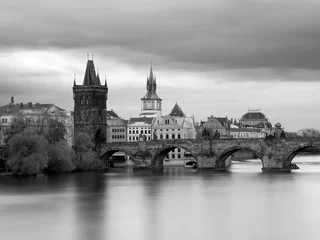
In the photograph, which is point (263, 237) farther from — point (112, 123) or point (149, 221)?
point (112, 123)

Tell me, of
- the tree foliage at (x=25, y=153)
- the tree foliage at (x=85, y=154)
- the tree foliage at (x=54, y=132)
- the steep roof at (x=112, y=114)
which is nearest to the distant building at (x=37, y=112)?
the tree foliage at (x=85, y=154)

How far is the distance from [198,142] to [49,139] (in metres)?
18.9

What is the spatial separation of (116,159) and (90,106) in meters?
18.6

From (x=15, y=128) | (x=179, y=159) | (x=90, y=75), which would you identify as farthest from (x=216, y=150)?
(x=15, y=128)

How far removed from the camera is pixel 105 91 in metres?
107

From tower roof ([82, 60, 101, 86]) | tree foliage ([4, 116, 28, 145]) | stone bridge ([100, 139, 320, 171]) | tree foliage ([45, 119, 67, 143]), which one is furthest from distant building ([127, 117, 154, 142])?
tree foliage ([4, 116, 28, 145])

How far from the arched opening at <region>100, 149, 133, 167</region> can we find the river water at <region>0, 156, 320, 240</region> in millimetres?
25540

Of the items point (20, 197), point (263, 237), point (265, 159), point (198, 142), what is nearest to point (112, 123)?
point (198, 142)

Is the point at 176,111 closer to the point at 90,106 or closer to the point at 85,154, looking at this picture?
the point at 90,106

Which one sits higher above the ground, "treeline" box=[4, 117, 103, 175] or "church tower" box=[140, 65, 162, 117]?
"church tower" box=[140, 65, 162, 117]

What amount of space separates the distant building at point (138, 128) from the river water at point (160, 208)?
5118 cm

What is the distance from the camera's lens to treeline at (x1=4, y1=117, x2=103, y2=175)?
77375mm

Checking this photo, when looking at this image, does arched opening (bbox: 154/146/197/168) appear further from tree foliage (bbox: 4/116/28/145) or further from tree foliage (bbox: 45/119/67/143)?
tree foliage (bbox: 4/116/28/145)

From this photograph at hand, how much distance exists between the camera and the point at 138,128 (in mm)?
129375
